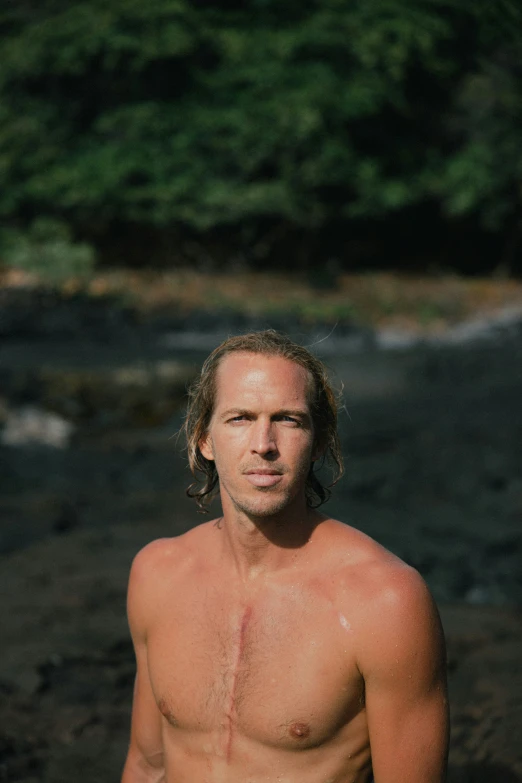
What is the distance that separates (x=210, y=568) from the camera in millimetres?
2564

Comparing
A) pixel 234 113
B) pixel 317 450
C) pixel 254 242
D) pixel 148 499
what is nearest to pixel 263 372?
pixel 317 450

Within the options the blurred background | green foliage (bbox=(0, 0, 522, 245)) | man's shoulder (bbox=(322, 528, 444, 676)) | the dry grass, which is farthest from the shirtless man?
green foliage (bbox=(0, 0, 522, 245))

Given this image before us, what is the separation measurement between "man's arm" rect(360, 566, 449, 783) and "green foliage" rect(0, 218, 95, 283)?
19665 mm

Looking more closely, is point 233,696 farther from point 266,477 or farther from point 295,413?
point 295,413

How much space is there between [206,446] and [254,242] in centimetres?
2377

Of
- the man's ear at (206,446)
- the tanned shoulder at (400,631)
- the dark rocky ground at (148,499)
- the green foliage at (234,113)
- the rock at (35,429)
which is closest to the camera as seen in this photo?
the tanned shoulder at (400,631)

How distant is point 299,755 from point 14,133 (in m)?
24.1

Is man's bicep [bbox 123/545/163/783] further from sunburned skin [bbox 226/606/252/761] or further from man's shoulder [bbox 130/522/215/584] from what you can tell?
sunburned skin [bbox 226/606/252/761]

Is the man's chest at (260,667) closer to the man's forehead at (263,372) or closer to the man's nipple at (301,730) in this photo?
the man's nipple at (301,730)

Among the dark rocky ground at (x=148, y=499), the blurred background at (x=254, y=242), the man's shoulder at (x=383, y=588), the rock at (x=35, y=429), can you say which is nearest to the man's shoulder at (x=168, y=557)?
the man's shoulder at (x=383, y=588)

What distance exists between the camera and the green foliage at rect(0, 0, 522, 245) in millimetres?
24469

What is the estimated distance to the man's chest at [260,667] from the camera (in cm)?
229

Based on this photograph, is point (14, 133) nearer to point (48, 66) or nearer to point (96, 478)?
point (48, 66)

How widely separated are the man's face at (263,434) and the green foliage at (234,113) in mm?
22443
